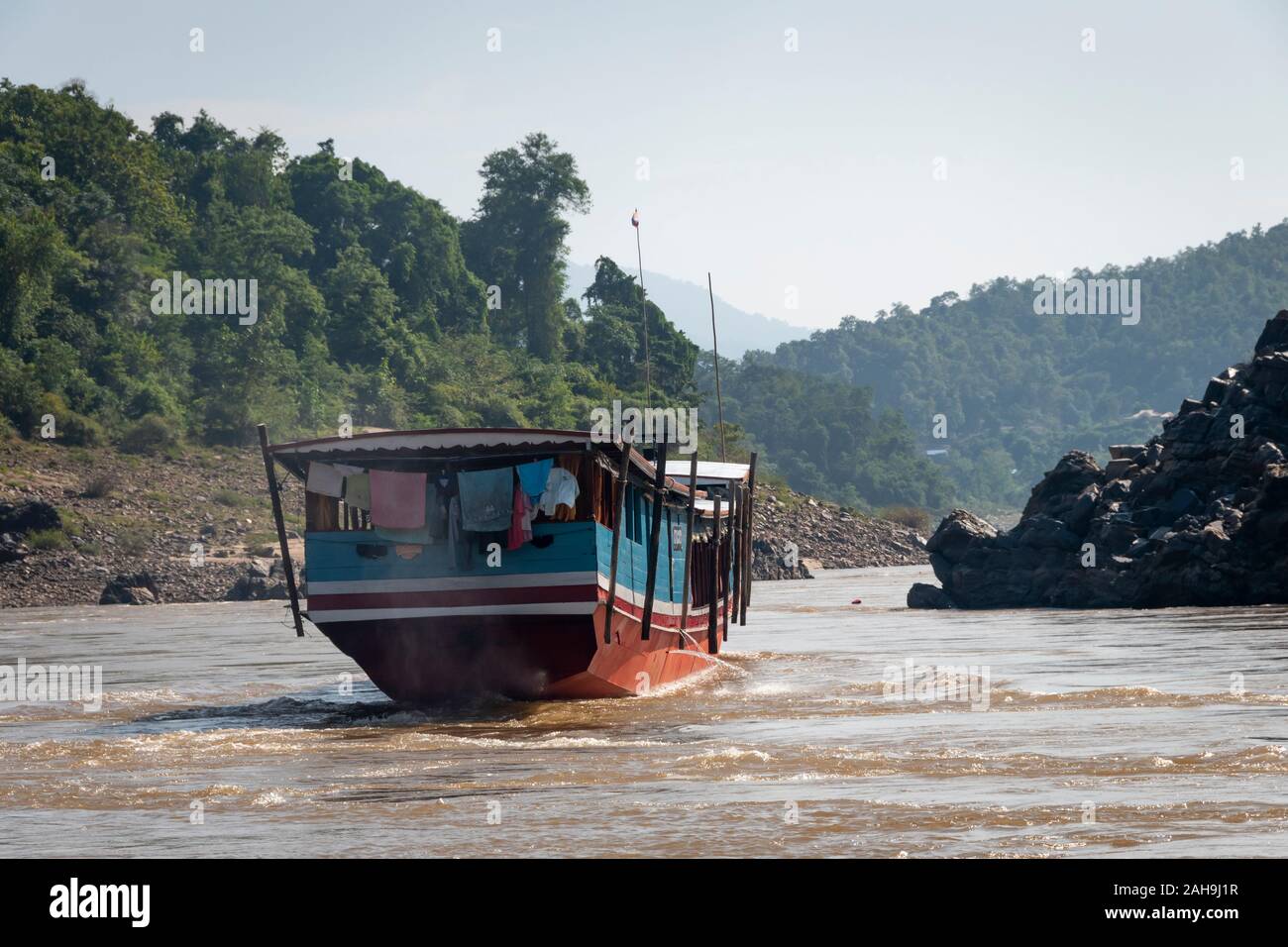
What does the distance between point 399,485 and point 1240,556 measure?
79.2 ft

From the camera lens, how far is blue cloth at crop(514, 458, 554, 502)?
693 inches

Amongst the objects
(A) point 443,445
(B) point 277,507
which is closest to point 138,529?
(B) point 277,507

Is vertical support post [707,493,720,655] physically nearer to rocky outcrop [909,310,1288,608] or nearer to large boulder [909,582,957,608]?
rocky outcrop [909,310,1288,608]

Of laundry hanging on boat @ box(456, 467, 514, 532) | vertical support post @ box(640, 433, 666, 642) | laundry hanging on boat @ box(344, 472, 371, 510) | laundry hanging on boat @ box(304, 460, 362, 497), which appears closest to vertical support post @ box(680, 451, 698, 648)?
vertical support post @ box(640, 433, 666, 642)

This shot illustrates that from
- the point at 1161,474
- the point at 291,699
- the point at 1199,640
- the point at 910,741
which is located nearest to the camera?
the point at 910,741

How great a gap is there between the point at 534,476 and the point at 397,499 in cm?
163

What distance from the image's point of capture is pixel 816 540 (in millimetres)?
83938

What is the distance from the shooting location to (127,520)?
5988 centimetres

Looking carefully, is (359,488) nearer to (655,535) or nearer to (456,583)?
(456,583)

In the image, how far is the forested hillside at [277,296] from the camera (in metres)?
71.1

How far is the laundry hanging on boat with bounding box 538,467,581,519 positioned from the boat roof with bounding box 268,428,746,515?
277mm

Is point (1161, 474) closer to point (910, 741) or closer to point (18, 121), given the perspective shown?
point (910, 741)

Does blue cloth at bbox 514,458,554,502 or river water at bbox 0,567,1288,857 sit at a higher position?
blue cloth at bbox 514,458,554,502
